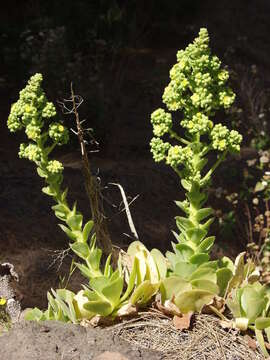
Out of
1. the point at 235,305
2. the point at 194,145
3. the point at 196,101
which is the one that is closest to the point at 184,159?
the point at 194,145

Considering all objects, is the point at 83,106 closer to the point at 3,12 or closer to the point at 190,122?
the point at 3,12

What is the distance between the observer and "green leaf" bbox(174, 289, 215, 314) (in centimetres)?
236

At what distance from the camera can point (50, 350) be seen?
2.18 meters

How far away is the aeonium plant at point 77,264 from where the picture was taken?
2.32 m

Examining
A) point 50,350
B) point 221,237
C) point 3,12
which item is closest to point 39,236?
point 221,237

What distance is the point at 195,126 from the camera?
2338 mm

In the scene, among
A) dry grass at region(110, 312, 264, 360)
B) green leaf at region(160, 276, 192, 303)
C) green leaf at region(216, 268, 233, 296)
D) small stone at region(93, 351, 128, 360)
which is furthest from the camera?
green leaf at region(216, 268, 233, 296)

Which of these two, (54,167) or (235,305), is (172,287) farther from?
(54,167)

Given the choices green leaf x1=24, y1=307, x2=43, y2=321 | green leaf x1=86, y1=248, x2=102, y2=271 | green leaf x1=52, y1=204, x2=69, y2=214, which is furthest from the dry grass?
green leaf x1=52, y1=204, x2=69, y2=214

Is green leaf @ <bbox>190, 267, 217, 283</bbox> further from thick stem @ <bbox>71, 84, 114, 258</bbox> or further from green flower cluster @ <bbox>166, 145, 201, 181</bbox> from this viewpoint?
thick stem @ <bbox>71, 84, 114, 258</bbox>

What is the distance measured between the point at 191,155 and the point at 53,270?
71.7 inches

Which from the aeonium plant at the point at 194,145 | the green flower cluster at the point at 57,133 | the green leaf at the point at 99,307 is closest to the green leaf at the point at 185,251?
the aeonium plant at the point at 194,145

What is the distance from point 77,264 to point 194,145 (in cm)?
63

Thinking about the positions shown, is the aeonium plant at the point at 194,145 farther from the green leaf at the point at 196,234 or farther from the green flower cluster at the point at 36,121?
the green flower cluster at the point at 36,121
